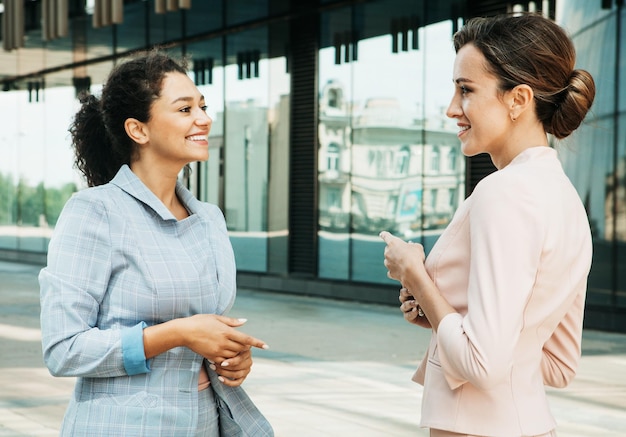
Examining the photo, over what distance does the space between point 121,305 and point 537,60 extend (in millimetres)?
1205

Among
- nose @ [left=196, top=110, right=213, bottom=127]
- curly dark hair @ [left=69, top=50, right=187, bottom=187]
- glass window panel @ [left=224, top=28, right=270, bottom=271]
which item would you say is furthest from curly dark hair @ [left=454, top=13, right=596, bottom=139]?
glass window panel @ [left=224, top=28, right=270, bottom=271]

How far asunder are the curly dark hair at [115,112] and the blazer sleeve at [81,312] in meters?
0.40

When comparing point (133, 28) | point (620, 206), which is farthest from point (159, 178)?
point (133, 28)

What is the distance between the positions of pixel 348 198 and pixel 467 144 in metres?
13.6

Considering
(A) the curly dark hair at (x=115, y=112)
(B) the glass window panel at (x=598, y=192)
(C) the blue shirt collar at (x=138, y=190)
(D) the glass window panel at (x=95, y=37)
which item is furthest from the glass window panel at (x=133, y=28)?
(C) the blue shirt collar at (x=138, y=190)

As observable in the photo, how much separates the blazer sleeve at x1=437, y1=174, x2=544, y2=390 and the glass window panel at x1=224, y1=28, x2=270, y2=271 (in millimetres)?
15372

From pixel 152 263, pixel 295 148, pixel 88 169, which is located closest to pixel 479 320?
pixel 152 263

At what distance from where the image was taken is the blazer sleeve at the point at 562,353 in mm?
2229

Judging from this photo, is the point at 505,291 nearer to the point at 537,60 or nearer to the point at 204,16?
the point at 537,60

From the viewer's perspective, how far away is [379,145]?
15031 millimetres

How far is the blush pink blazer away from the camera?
1.86 metres

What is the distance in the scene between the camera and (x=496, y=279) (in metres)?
1.85

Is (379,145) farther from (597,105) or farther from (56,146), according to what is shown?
(56,146)

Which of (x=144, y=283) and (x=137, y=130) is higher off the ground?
(x=137, y=130)
